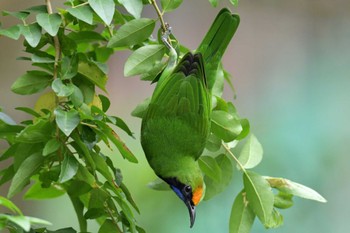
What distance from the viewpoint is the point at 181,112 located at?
7.32ft

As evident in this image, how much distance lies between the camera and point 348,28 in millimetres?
4281

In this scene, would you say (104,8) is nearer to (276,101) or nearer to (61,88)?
(61,88)

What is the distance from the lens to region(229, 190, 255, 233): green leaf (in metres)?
1.97

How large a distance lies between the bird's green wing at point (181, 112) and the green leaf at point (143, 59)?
6.2 inches

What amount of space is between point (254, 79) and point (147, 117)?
1986 mm

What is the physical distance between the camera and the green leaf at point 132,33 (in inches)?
72.6

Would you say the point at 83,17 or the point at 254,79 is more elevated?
the point at 83,17

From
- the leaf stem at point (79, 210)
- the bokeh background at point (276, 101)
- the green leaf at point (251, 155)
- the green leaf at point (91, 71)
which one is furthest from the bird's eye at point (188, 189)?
the bokeh background at point (276, 101)

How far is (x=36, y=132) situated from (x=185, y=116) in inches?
25.6

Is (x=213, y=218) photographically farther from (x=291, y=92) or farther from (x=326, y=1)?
(x=326, y=1)

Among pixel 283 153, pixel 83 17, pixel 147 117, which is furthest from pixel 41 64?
pixel 283 153

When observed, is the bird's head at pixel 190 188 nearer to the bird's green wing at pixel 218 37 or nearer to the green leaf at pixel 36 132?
the bird's green wing at pixel 218 37

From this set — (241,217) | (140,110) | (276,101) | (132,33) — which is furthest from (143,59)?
(276,101)

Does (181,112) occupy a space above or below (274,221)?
above
